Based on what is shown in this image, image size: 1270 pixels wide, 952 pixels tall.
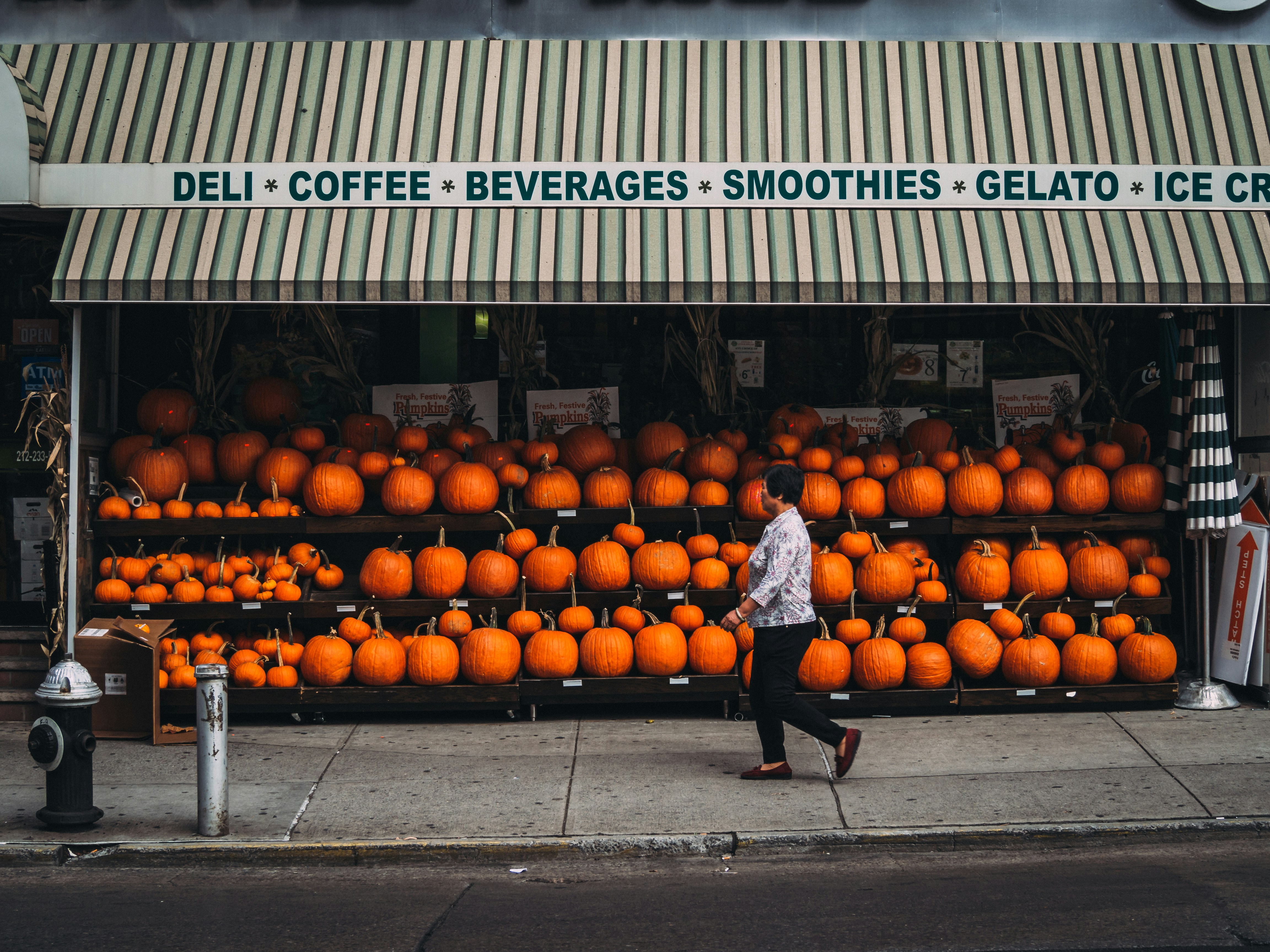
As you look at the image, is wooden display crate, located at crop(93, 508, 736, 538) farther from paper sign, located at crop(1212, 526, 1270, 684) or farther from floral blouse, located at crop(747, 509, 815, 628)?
paper sign, located at crop(1212, 526, 1270, 684)

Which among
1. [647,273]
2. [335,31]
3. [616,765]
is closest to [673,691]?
[616,765]

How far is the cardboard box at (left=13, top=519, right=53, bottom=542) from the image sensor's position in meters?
10.3

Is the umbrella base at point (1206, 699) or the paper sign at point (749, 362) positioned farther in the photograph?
the paper sign at point (749, 362)

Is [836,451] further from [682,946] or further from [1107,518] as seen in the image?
[682,946]

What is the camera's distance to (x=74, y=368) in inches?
358

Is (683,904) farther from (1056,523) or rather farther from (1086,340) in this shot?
(1086,340)

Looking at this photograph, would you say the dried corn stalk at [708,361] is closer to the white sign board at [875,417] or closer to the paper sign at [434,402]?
the white sign board at [875,417]

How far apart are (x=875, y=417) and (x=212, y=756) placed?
20.1 ft

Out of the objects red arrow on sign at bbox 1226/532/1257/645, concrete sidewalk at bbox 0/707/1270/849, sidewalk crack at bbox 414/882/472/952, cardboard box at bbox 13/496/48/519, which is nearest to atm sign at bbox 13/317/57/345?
cardboard box at bbox 13/496/48/519

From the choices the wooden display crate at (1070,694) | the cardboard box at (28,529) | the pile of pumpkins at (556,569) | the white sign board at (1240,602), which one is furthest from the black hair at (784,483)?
the cardboard box at (28,529)

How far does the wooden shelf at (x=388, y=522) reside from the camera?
9.38m

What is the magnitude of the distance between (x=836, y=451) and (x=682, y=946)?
521 cm

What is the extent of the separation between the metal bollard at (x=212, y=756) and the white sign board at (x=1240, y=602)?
722 centimetres

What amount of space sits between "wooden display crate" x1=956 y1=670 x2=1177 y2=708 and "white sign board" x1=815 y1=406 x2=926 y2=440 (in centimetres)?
240
